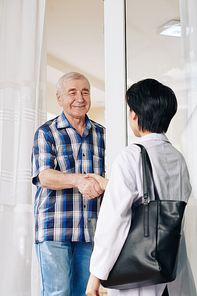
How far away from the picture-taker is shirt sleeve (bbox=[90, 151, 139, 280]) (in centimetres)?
90

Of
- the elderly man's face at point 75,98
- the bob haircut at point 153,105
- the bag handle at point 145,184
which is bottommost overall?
the bag handle at point 145,184

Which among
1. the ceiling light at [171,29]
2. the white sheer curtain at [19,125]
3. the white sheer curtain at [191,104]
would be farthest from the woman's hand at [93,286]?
the white sheer curtain at [19,125]

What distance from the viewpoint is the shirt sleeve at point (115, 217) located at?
90 cm

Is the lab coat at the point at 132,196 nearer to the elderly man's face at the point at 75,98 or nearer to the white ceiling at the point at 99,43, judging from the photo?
the white ceiling at the point at 99,43

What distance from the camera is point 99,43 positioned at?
397cm

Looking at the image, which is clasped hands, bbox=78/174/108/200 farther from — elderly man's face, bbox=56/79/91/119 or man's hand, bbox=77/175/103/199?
elderly man's face, bbox=56/79/91/119

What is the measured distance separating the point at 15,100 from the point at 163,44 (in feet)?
3.57

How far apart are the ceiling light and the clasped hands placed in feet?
2.10

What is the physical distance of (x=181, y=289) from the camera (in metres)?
0.95

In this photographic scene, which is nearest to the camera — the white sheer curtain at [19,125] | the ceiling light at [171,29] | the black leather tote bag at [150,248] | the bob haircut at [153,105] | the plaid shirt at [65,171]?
the black leather tote bag at [150,248]

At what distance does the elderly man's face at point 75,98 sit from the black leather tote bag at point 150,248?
33.7 inches

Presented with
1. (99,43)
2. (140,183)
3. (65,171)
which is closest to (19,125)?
(65,171)

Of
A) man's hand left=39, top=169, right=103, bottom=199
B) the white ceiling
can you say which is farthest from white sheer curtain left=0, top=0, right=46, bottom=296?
the white ceiling

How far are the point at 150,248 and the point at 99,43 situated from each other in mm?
3480
